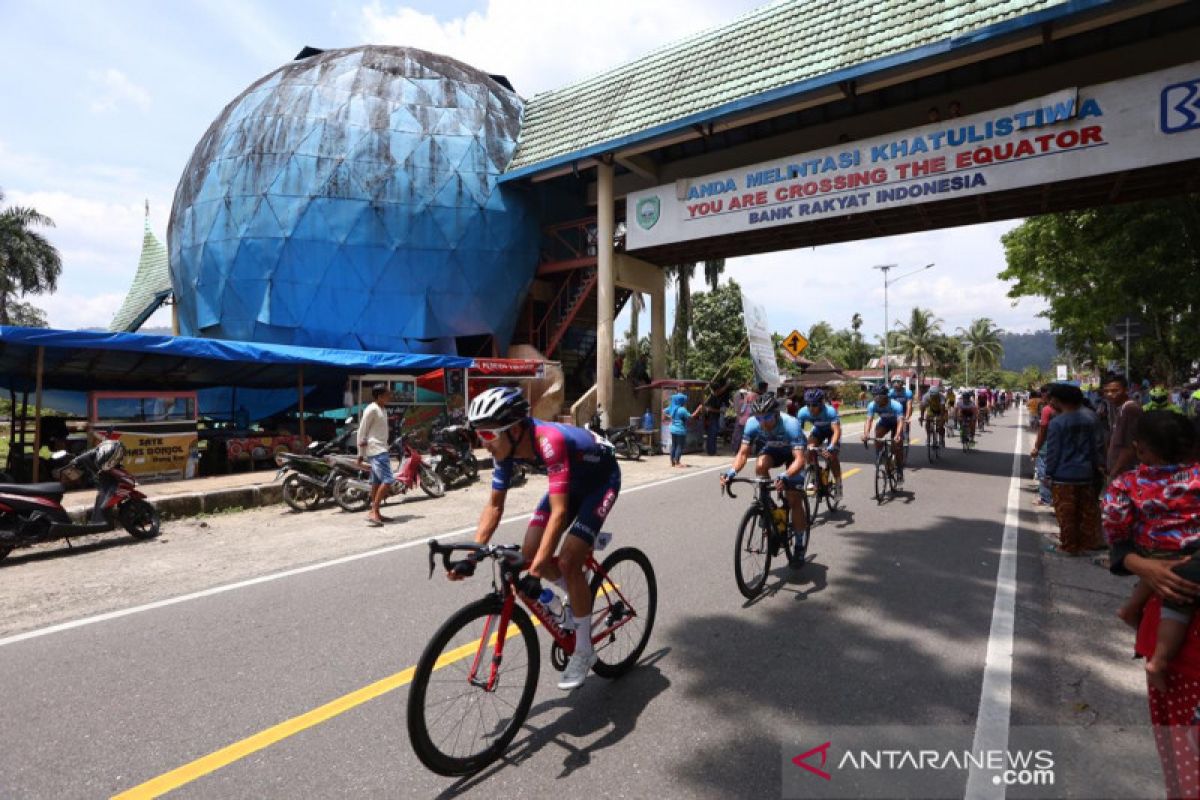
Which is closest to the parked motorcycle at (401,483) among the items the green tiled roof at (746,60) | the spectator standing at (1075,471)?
the spectator standing at (1075,471)

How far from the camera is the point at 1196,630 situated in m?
2.25

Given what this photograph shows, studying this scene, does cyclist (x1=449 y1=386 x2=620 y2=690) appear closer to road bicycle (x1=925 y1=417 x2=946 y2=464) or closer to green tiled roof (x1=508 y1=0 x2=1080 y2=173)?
A: road bicycle (x1=925 y1=417 x2=946 y2=464)

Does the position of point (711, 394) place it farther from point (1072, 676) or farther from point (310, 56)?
point (310, 56)

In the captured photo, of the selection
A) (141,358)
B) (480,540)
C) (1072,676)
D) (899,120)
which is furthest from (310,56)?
(1072,676)

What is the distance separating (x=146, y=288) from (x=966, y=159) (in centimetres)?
3472

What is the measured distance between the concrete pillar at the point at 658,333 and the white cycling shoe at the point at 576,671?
19749mm

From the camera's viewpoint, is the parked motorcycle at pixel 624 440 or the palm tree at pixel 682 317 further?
the palm tree at pixel 682 317

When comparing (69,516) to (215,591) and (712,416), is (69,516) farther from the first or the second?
(712,416)

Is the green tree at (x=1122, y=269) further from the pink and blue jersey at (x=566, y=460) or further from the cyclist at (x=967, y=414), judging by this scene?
the pink and blue jersey at (x=566, y=460)

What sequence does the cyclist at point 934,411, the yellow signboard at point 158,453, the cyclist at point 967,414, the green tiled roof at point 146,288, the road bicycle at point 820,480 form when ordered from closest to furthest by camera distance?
the road bicycle at point 820,480, the yellow signboard at point 158,453, the cyclist at point 934,411, the cyclist at point 967,414, the green tiled roof at point 146,288

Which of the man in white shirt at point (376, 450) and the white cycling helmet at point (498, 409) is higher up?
the white cycling helmet at point (498, 409)

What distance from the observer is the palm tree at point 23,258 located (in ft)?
132

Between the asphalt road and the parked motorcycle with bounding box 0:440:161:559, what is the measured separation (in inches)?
125

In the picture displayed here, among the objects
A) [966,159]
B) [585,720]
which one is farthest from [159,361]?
[966,159]
